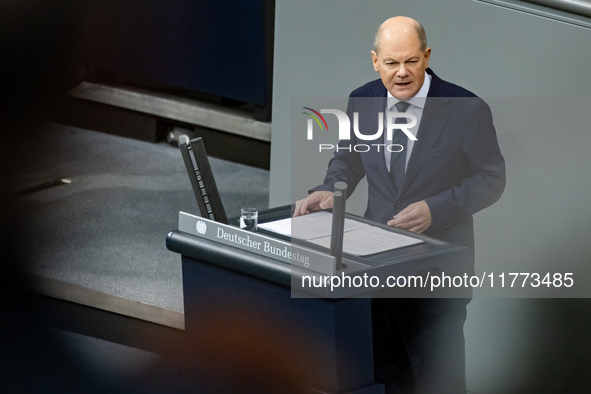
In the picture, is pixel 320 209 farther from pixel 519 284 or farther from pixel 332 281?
pixel 519 284

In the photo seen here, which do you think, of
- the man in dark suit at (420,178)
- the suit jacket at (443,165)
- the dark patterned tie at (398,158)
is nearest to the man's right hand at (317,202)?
the man in dark suit at (420,178)

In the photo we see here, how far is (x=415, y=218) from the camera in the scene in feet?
7.42

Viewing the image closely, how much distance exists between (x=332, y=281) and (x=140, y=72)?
3663 millimetres

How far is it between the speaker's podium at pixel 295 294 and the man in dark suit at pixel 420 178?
0.15m

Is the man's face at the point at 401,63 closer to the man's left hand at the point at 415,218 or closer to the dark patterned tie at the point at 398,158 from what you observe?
the dark patterned tie at the point at 398,158

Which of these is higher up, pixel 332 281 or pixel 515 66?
pixel 515 66

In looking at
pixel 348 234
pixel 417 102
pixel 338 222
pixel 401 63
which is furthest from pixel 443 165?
pixel 338 222

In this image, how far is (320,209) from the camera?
2.23m

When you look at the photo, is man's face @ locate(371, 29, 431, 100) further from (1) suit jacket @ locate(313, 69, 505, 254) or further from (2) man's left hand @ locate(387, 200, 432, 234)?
(2) man's left hand @ locate(387, 200, 432, 234)

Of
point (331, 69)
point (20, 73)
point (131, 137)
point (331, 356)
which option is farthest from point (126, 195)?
point (331, 356)

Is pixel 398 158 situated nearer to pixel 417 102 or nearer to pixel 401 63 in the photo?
pixel 417 102

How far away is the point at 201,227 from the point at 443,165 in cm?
65

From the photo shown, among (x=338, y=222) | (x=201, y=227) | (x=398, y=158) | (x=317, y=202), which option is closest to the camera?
(x=338, y=222)

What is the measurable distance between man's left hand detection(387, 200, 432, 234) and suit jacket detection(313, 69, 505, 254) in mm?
19
